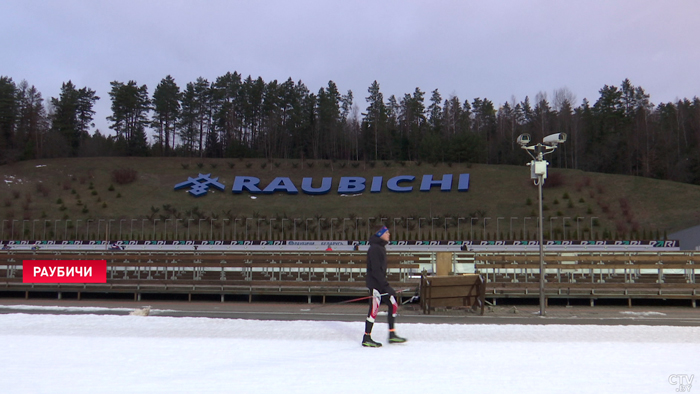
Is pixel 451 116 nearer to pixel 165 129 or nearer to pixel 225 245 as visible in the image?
pixel 165 129

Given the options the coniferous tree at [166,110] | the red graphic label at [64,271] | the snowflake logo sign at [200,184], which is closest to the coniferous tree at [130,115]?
the coniferous tree at [166,110]

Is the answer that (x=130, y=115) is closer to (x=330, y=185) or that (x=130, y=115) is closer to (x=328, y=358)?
(x=330, y=185)

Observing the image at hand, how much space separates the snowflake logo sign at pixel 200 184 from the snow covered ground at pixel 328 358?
65187 millimetres

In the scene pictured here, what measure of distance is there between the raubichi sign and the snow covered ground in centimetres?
6264

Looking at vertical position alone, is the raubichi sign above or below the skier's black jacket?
above

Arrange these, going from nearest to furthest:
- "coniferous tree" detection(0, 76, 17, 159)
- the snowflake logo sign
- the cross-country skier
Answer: the cross-country skier
the snowflake logo sign
"coniferous tree" detection(0, 76, 17, 159)

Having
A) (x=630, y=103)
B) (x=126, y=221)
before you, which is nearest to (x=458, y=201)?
(x=126, y=221)

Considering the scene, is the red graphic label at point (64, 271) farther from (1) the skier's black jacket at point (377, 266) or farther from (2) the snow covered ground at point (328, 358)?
(1) the skier's black jacket at point (377, 266)

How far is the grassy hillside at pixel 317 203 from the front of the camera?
198 ft

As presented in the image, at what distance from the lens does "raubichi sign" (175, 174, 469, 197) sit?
7388 centimetres

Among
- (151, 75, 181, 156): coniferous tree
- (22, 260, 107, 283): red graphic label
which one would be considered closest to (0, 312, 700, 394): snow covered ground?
(22, 260, 107, 283): red graphic label

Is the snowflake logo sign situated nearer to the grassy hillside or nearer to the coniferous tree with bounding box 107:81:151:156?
the grassy hillside

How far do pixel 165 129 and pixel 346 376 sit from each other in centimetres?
10761

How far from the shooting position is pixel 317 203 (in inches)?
2822
